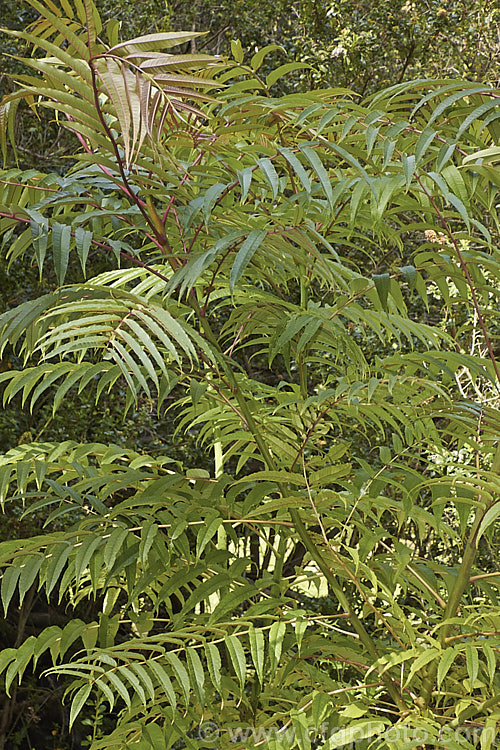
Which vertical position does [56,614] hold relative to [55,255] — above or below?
below

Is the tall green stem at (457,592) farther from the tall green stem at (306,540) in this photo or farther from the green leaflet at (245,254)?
the green leaflet at (245,254)

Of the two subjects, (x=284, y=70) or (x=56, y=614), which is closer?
(x=284, y=70)

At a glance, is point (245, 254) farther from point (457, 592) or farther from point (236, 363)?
point (457, 592)

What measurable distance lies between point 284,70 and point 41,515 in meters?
2.06

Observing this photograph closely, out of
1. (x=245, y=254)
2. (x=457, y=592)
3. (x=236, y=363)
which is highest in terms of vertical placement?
(x=245, y=254)

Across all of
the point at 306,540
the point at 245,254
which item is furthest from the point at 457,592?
the point at 245,254

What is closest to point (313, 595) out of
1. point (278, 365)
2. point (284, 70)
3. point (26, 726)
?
point (278, 365)

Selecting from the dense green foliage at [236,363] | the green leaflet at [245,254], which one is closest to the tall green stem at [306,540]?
the dense green foliage at [236,363]

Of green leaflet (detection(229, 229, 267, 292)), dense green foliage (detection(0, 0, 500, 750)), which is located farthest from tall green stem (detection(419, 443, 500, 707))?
green leaflet (detection(229, 229, 267, 292))

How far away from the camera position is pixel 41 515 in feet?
8.46

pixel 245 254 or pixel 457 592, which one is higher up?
pixel 245 254

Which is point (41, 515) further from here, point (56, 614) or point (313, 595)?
point (313, 595)

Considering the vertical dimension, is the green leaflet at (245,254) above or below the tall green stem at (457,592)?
above

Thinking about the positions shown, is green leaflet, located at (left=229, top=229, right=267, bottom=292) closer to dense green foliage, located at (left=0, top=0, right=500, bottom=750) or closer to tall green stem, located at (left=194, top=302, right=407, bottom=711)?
dense green foliage, located at (left=0, top=0, right=500, bottom=750)
